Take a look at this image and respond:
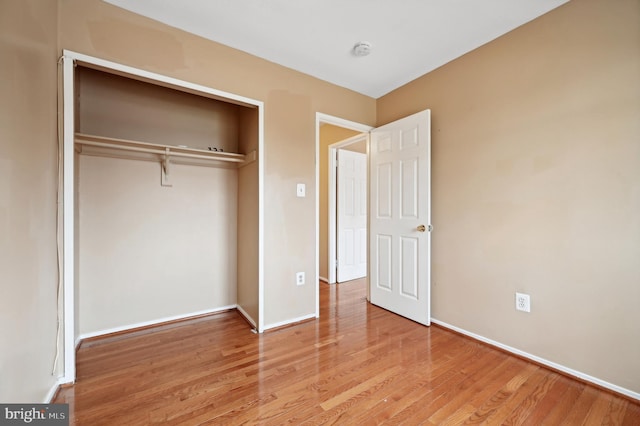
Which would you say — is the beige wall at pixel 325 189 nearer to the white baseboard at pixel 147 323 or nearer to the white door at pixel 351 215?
the white door at pixel 351 215

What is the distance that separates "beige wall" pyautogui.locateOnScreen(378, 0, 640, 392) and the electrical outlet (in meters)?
0.05

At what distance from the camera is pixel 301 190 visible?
2598 millimetres

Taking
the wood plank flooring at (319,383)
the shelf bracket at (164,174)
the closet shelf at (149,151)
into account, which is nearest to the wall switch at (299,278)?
the wood plank flooring at (319,383)

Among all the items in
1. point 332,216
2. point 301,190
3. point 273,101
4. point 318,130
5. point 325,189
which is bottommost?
point 332,216

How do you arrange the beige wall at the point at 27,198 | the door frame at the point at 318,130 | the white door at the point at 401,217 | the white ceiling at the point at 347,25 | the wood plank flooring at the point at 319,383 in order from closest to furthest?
the beige wall at the point at 27,198
the wood plank flooring at the point at 319,383
the white ceiling at the point at 347,25
the white door at the point at 401,217
the door frame at the point at 318,130

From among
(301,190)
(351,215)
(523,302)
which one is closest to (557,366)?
(523,302)

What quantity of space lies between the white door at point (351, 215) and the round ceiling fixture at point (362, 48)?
1.73 m

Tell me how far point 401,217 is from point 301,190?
3.51ft

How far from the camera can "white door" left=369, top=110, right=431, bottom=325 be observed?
2.50m

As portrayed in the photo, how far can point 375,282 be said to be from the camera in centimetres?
304

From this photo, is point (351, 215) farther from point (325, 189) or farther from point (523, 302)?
point (523, 302)

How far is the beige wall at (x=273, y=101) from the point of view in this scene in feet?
5.91

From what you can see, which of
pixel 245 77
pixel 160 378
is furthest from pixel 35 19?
pixel 160 378

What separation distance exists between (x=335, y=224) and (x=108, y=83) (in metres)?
2.98
